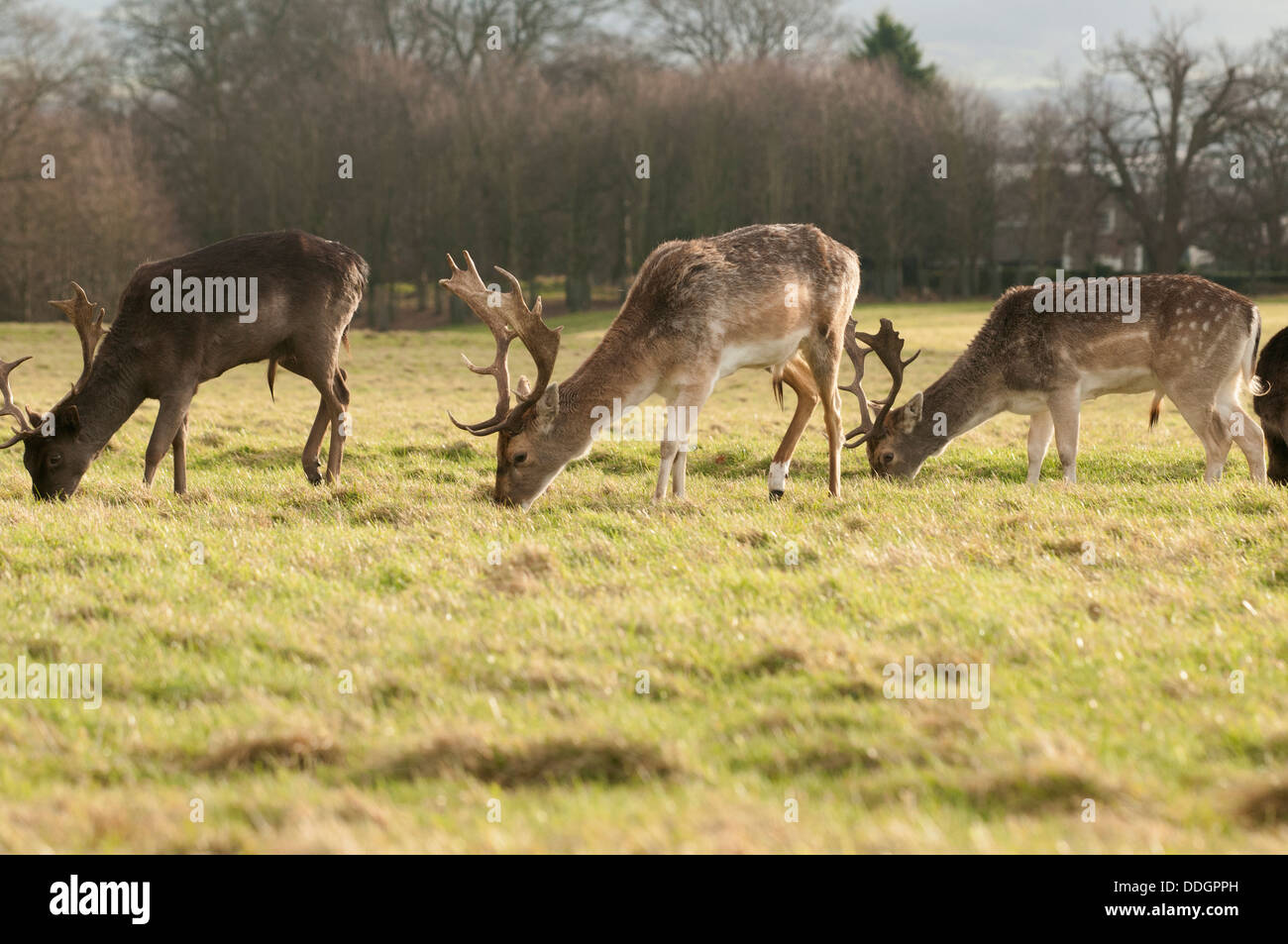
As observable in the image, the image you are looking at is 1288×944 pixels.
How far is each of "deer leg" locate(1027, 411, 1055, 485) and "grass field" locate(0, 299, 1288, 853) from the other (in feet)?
4.71

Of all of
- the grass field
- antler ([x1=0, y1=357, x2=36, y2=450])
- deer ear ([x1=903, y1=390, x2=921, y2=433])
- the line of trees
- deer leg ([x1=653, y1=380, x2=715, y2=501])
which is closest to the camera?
the grass field

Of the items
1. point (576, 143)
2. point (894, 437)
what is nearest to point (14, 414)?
point (894, 437)

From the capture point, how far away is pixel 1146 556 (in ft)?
24.2

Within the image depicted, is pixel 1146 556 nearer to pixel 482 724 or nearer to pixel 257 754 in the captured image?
pixel 482 724

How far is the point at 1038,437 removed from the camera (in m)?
11.8

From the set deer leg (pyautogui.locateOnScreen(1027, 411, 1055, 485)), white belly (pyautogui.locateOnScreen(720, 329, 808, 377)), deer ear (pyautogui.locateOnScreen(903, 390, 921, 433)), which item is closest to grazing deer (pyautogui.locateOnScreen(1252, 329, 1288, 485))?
deer leg (pyautogui.locateOnScreen(1027, 411, 1055, 485))

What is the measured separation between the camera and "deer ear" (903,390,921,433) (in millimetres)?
11509
